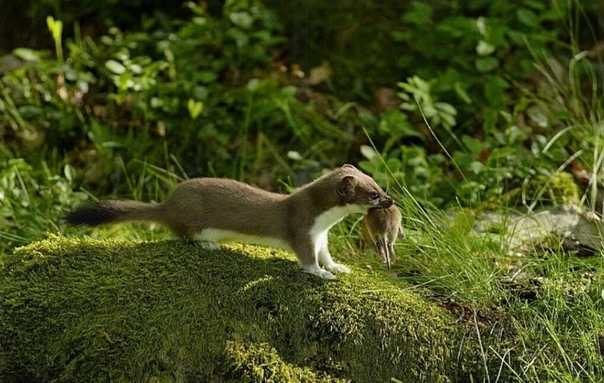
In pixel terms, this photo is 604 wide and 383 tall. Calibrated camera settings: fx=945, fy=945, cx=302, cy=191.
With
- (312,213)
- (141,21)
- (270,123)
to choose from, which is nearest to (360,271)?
(312,213)

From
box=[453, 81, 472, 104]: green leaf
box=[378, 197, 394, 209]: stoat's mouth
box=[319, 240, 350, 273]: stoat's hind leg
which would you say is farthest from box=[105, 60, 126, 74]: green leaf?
box=[378, 197, 394, 209]: stoat's mouth

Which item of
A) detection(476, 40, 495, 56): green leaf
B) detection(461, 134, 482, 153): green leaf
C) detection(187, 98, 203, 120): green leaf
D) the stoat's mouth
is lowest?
detection(187, 98, 203, 120): green leaf

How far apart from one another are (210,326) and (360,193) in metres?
0.77

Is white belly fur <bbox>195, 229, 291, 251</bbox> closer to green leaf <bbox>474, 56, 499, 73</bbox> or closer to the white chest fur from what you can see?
the white chest fur

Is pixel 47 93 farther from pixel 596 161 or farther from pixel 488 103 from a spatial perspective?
pixel 596 161

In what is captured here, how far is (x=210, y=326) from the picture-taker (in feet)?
11.6

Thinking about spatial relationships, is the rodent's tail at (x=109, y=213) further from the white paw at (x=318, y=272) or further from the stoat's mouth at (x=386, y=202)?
the stoat's mouth at (x=386, y=202)

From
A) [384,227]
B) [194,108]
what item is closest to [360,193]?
[384,227]

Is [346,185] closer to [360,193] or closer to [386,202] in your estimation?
[360,193]

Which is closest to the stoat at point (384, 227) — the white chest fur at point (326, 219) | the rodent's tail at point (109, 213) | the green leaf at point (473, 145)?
the white chest fur at point (326, 219)

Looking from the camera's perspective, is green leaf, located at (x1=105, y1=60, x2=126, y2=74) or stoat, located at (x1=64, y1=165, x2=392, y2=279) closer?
stoat, located at (x1=64, y1=165, x2=392, y2=279)

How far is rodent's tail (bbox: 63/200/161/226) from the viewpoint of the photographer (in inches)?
158

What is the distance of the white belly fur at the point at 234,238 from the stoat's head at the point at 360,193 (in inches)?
13.0

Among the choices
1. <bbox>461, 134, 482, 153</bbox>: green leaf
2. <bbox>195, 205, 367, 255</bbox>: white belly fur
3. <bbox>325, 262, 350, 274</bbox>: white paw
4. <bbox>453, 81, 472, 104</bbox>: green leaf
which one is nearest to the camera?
<bbox>195, 205, 367, 255</bbox>: white belly fur
